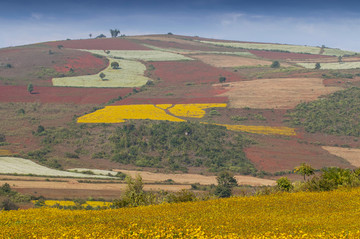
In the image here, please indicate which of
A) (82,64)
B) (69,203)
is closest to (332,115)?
(69,203)

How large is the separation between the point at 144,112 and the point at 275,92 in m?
43.0

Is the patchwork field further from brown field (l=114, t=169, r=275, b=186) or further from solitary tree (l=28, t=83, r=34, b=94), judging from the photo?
solitary tree (l=28, t=83, r=34, b=94)

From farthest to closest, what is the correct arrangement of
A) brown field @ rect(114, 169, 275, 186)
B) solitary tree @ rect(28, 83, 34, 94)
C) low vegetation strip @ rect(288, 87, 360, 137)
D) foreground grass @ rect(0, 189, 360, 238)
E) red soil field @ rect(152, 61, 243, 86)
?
red soil field @ rect(152, 61, 243, 86) < solitary tree @ rect(28, 83, 34, 94) < low vegetation strip @ rect(288, 87, 360, 137) < brown field @ rect(114, 169, 275, 186) < foreground grass @ rect(0, 189, 360, 238)

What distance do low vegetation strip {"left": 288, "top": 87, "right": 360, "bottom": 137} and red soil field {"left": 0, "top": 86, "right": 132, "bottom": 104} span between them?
58.5 meters

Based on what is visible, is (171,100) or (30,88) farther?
(30,88)

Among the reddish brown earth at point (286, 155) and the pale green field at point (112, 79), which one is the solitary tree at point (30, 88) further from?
the reddish brown earth at point (286, 155)

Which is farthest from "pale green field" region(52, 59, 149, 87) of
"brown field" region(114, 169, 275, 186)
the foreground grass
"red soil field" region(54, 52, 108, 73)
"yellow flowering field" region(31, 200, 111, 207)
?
the foreground grass

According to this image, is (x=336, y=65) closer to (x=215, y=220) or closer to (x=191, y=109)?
(x=191, y=109)

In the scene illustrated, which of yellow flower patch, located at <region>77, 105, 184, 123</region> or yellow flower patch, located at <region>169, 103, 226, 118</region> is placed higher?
yellow flower patch, located at <region>169, 103, 226, 118</region>

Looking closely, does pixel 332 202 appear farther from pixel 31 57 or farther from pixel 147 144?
pixel 31 57

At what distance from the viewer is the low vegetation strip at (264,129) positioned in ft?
313

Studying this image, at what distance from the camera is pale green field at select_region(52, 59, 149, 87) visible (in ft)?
462

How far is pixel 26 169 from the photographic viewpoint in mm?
68938

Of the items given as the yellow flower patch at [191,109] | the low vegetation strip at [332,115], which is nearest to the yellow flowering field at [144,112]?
the yellow flower patch at [191,109]
